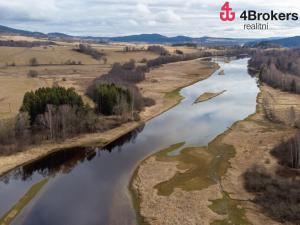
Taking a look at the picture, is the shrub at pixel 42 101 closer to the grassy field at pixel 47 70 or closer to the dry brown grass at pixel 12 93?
the dry brown grass at pixel 12 93

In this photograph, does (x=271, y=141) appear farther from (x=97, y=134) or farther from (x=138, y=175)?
(x=97, y=134)

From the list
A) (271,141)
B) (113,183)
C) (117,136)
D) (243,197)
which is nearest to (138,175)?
(113,183)

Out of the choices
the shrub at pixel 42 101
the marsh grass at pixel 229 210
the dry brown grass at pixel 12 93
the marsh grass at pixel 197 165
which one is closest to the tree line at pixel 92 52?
the dry brown grass at pixel 12 93

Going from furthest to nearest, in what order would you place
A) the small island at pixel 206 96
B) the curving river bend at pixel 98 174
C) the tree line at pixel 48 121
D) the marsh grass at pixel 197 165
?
the small island at pixel 206 96, the tree line at pixel 48 121, the marsh grass at pixel 197 165, the curving river bend at pixel 98 174

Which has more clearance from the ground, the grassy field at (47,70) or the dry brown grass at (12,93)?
the grassy field at (47,70)

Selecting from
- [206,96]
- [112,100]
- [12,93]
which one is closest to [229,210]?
[112,100]

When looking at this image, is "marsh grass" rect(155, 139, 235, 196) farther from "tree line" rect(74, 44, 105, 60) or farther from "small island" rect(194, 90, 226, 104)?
"tree line" rect(74, 44, 105, 60)

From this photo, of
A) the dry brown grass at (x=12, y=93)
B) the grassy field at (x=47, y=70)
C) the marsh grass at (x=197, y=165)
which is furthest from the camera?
the grassy field at (x=47, y=70)
